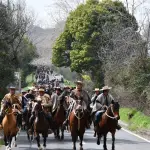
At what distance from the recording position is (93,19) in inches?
2138

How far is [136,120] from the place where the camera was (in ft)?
109

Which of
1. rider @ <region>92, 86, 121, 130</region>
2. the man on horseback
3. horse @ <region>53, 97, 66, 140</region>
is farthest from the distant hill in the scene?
rider @ <region>92, 86, 121, 130</region>

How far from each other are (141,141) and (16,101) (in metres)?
6.05

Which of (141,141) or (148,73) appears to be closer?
(141,141)

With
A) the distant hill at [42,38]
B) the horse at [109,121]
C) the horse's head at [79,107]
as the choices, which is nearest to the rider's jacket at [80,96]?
the horse's head at [79,107]

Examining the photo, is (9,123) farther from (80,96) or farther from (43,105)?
(80,96)

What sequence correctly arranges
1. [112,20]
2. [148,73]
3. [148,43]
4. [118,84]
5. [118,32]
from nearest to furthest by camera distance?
[148,73]
[148,43]
[118,84]
[118,32]
[112,20]

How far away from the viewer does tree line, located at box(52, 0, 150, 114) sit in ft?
120

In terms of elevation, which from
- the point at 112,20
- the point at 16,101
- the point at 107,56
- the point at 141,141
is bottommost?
the point at 141,141

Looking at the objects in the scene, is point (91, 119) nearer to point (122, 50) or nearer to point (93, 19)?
point (122, 50)

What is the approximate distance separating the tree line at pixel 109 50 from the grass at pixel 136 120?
0.57 metres

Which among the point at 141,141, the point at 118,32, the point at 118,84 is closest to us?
the point at 141,141

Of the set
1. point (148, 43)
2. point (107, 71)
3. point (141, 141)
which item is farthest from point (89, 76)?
point (141, 141)

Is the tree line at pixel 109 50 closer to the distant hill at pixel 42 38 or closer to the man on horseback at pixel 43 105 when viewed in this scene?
the man on horseback at pixel 43 105
